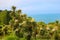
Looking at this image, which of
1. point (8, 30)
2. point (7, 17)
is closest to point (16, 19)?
point (8, 30)

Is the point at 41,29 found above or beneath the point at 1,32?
above

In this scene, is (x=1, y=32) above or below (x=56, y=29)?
below

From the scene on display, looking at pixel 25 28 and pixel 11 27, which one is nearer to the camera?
pixel 25 28

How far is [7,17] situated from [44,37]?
18.6ft

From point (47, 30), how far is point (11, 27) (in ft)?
7.14

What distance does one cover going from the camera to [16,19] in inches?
467

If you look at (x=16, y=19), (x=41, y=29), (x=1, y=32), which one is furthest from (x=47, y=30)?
(x=1, y=32)

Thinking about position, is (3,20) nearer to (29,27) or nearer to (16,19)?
(16,19)

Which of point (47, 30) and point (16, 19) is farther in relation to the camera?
point (16, 19)

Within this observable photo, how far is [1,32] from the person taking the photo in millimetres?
13758

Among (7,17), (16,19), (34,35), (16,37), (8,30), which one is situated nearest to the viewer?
(34,35)

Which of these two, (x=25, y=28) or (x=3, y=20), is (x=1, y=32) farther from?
(x=25, y=28)

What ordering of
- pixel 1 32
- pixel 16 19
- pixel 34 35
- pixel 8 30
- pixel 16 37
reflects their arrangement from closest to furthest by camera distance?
pixel 34 35 < pixel 16 37 < pixel 16 19 < pixel 8 30 < pixel 1 32

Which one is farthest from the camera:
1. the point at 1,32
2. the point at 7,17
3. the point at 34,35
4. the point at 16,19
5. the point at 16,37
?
the point at 7,17
